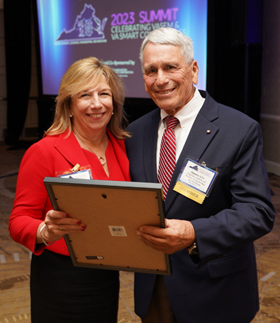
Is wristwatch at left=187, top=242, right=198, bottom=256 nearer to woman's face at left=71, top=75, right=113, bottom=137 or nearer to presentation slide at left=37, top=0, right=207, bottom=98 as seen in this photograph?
woman's face at left=71, top=75, right=113, bottom=137

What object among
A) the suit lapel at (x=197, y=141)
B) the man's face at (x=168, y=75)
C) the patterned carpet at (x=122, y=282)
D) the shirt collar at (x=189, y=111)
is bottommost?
the patterned carpet at (x=122, y=282)

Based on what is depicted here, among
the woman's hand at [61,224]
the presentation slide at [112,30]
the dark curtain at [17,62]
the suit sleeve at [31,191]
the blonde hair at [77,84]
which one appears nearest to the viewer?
the woman's hand at [61,224]

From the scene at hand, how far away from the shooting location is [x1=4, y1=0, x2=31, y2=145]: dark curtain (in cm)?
850

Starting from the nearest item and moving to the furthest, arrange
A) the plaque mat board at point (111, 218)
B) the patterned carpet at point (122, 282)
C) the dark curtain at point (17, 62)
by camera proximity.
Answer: the plaque mat board at point (111, 218) < the patterned carpet at point (122, 282) < the dark curtain at point (17, 62)

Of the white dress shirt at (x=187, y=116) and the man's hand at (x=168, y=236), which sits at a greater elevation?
the white dress shirt at (x=187, y=116)

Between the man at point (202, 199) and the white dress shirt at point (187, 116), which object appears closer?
the man at point (202, 199)

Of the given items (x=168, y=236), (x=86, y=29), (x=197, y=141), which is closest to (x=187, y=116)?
(x=197, y=141)

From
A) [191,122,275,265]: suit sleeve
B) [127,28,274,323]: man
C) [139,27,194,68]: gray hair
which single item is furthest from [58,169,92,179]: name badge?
[139,27,194,68]: gray hair

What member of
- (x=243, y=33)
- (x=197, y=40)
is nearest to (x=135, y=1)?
(x=197, y=40)

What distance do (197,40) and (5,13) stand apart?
533 cm

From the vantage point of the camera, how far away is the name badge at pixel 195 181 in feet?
4.73

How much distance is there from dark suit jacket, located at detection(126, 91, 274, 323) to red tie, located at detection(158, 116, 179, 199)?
4 centimetres

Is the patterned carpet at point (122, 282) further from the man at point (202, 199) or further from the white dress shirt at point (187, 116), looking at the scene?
the white dress shirt at point (187, 116)

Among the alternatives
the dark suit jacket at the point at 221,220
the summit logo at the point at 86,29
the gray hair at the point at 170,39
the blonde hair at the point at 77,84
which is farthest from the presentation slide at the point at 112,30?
the dark suit jacket at the point at 221,220
